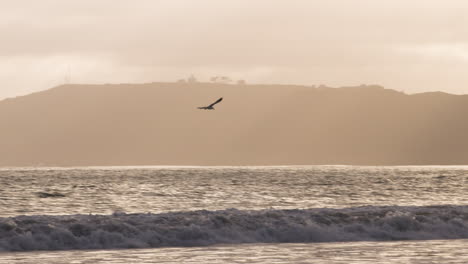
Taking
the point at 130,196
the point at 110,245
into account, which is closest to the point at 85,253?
the point at 110,245

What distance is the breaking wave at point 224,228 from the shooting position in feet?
103

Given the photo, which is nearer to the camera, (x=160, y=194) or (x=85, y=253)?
(x=85, y=253)

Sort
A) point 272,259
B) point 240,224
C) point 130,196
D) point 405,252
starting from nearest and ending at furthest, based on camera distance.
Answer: point 272,259, point 405,252, point 240,224, point 130,196

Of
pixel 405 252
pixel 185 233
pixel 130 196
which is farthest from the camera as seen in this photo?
pixel 130 196

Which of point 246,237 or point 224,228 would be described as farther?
point 224,228

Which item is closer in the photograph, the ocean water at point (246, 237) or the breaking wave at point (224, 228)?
the ocean water at point (246, 237)

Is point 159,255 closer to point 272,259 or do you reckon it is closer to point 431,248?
point 272,259

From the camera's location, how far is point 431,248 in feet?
99.4

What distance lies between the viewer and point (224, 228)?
3438cm

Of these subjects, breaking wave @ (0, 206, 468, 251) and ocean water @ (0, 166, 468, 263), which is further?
breaking wave @ (0, 206, 468, 251)

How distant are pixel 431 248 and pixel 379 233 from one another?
16.7 feet

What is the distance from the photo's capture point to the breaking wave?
31516 millimetres

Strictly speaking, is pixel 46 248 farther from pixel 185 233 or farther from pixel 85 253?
pixel 185 233

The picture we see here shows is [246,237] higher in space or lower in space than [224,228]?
lower
